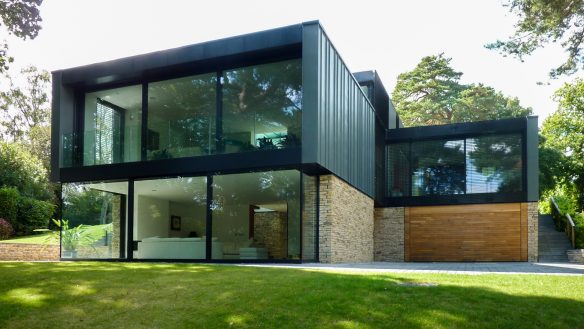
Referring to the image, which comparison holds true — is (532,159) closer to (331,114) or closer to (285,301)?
(331,114)

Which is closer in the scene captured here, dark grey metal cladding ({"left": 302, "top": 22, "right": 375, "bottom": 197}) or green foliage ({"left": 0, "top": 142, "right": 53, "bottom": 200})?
dark grey metal cladding ({"left": 302, "top": 22, "right": 375, "bottom": 197})

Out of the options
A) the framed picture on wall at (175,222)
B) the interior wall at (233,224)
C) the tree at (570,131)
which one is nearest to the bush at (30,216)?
the framed picture on wall at (175,222)

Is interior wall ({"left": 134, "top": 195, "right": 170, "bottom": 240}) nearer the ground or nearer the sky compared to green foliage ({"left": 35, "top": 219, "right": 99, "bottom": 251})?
nearer the sky

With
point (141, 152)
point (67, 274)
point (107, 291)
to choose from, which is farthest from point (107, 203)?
point (107, 291)

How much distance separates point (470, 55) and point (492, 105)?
4156mm

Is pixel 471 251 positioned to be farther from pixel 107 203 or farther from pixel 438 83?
pixel 438 83

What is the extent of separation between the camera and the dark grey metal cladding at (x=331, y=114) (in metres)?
12.6

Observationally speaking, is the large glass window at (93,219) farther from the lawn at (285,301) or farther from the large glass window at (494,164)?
the large glass window at (494,164)

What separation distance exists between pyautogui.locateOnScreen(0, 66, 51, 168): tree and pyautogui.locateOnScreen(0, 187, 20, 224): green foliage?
13668 mm

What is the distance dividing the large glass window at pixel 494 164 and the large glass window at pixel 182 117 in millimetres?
10307

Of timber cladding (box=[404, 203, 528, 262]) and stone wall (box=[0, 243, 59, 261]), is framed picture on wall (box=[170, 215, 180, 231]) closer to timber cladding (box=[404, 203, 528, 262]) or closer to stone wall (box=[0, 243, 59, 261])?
stone wall (box=[0, 243, 59, 261])

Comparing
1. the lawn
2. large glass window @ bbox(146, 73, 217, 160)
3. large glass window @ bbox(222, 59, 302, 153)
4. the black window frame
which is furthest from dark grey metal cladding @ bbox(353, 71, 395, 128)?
the lawn

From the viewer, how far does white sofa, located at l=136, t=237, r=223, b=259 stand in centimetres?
1368

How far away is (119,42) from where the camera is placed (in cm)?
2570
